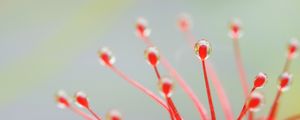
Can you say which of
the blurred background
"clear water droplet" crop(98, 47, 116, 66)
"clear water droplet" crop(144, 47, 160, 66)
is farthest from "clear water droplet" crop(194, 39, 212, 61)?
the blurred background

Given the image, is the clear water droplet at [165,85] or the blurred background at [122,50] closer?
the clear water droplet at [165,85]

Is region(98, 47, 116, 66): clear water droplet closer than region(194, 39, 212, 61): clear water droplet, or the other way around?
region(194, 39, 212, 61): clear water droplet

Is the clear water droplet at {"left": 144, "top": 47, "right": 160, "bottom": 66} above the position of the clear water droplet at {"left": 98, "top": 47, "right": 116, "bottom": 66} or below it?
below

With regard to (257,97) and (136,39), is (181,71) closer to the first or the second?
(136,39)

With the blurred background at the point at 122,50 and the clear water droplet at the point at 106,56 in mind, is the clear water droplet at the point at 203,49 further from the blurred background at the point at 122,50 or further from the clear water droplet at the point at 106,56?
the blurred background at the point at 122,50

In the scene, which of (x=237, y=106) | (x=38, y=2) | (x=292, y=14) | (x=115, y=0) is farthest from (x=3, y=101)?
(x=292, y=14)

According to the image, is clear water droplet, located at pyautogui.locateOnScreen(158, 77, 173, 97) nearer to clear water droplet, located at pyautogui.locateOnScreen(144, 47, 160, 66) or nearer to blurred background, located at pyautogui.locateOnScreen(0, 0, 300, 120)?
clear water droplet, located at pyautogui.locateOnScreen(144, 47, 160, 66)

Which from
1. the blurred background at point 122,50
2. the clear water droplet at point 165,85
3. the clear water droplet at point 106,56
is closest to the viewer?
the clear water droplet at point 165,85

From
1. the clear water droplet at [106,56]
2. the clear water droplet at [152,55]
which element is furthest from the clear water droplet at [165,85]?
the clear water droplet at [106,56]
